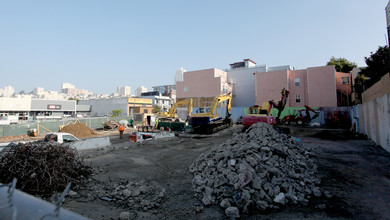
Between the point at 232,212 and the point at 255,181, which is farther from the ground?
the point at 255,181

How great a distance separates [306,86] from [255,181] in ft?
115

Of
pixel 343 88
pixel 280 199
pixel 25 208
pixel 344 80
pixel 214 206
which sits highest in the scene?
pixel 344 80

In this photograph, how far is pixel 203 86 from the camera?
4516 cm

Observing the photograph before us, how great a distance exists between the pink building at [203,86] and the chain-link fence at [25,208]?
41.8 metres

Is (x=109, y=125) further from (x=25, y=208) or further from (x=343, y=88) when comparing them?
(x=343, y=88)

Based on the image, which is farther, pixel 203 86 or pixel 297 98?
pixel 203 86

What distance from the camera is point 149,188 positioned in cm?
546

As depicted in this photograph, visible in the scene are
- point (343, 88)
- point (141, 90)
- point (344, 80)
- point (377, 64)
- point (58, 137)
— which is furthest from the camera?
point (141, 90)

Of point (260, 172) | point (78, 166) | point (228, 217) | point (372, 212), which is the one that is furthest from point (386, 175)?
point (78, 166)

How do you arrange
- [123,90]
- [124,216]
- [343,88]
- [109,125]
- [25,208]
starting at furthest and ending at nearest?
1. [123,90]
2. [343,88]
3. [109,125]
4. [124,216]
5. [25,208]

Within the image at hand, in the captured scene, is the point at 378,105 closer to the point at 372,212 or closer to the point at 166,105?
the point at 372,212

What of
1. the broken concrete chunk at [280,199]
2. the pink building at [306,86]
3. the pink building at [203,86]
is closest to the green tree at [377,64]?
the pink building at [306,86]

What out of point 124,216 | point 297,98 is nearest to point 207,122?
point 124,216

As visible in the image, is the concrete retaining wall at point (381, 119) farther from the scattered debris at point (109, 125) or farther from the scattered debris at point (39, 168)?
the scattered debris at point (109, 125)
